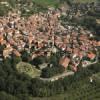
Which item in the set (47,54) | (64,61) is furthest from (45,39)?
(64,61)

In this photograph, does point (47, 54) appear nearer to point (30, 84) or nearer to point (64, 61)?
point (64, 61)

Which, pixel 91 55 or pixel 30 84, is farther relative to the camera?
pixel 91 55

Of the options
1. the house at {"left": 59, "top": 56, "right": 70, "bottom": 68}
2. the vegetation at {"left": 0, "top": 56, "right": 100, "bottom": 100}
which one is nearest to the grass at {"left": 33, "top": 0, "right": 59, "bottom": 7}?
the house at {"left": 59, "top": 56, "right": 70, "bottom": 68}

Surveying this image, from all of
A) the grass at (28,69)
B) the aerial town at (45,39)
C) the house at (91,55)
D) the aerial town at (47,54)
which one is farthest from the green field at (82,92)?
the house at (91,55)

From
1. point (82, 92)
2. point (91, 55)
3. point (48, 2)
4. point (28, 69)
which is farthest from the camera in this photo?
point (48, 2)

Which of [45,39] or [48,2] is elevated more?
[45,39]

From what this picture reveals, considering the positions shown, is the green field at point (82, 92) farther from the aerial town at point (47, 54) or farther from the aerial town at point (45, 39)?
the aerial town at point (45, 39)

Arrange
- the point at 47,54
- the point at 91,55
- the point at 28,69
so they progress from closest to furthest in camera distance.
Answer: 1. the point at 28,69
2. the point at 47,54
3. the point at 91,55

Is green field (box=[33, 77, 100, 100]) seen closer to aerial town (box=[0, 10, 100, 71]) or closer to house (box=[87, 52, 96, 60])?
aerial town (box=[0, 10, 100, 71])

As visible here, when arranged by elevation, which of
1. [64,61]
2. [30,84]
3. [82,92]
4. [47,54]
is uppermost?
[30,84]
